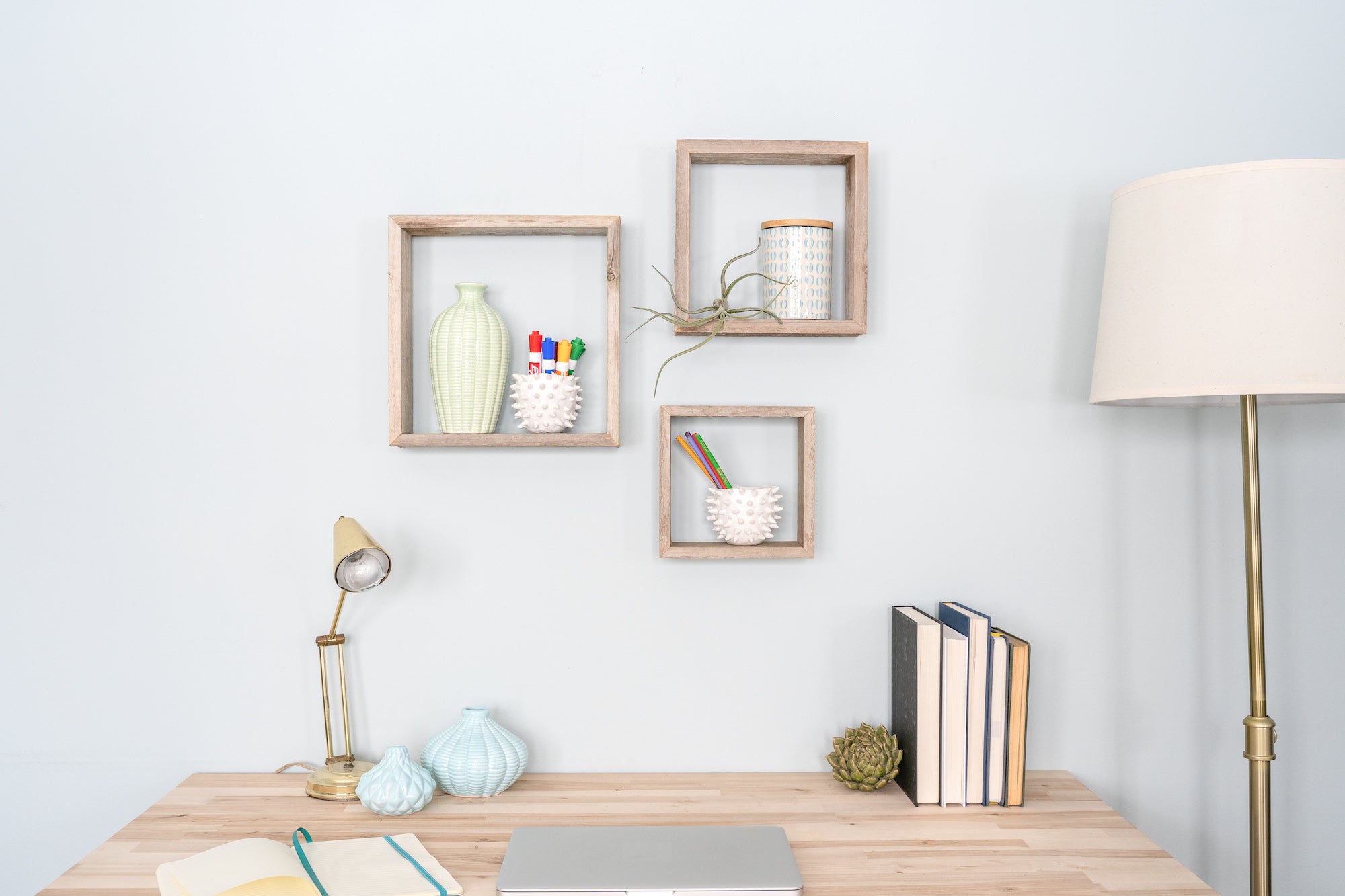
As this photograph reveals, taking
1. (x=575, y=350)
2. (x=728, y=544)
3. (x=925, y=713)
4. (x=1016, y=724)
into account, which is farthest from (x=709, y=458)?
(x=1016, y=724)

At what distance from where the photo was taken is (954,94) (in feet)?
4.65

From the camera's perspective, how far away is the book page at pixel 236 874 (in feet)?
3.05

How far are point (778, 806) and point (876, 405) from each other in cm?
64

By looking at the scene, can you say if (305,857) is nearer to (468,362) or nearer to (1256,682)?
(468,362)

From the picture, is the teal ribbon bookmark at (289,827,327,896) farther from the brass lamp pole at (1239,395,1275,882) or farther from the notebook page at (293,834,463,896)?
the brass lamp pole at (1239,395,1275,882)

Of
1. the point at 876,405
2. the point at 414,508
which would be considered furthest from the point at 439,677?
the point at 876,405

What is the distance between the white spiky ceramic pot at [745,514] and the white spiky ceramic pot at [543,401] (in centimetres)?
27

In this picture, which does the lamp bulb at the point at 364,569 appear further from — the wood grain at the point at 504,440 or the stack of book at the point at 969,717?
the stack of book at the point at 969,717

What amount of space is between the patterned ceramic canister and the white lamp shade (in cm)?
44

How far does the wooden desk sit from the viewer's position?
1029 millimetres

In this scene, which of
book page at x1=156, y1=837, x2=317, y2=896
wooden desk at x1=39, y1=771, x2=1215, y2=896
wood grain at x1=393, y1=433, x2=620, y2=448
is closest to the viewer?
book page at x1=156, y1=837, x2=317, y2=896

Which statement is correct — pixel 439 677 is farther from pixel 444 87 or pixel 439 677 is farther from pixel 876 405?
pixel 444 87

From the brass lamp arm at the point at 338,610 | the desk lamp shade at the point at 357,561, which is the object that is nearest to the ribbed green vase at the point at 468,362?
the desk lamp shade at the point at 357,561

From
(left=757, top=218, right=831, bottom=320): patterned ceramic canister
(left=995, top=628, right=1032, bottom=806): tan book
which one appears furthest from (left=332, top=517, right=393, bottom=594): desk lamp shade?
(left=995, top=628, right=1032, bottom=806): tan book
